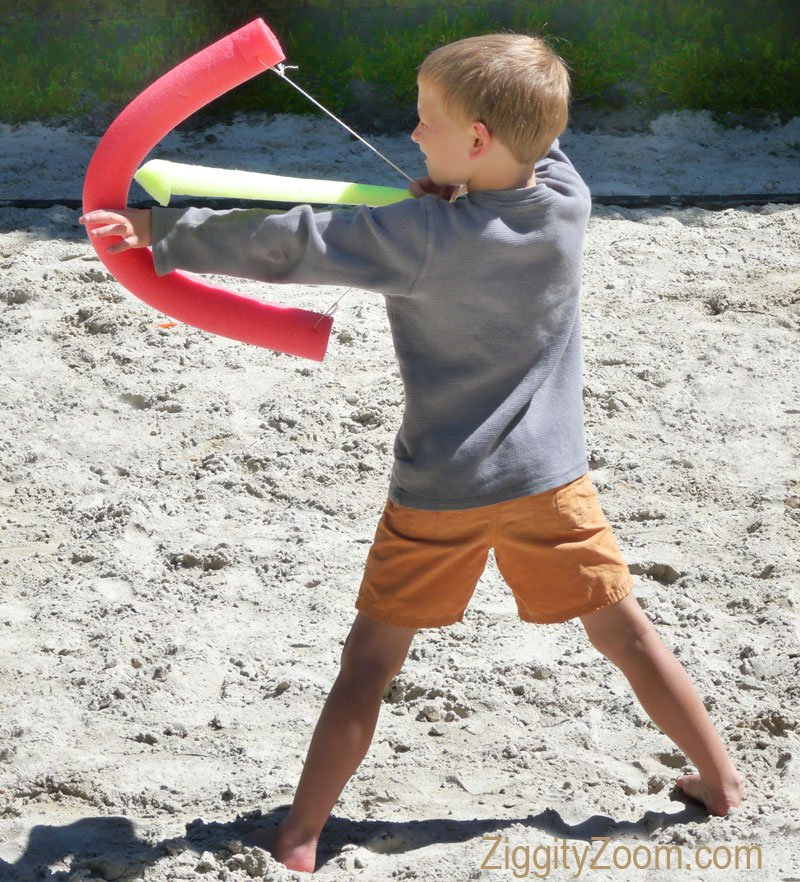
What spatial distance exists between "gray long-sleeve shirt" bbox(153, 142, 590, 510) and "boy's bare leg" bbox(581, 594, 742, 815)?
236 mm

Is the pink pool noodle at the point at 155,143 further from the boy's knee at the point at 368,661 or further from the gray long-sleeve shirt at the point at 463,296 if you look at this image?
the boy's knee at the point at 368,661

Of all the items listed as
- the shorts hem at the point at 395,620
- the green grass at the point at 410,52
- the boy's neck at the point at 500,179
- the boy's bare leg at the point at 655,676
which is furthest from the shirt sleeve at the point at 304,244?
the green grass at the point at 410,52

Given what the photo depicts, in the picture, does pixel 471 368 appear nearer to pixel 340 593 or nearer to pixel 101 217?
pixel 101 217

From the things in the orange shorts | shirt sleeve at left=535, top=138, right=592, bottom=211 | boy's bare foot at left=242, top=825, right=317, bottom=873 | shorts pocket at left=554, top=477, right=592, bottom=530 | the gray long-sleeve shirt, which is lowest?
boy's bare foot at left=242, top=825, right=317, bottom=873

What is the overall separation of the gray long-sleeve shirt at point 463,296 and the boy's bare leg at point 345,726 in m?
0.22

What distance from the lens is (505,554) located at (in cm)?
178

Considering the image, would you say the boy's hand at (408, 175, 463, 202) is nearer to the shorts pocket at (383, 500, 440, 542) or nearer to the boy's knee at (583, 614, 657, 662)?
the shorts pocket at (383, 500, 440, 542)

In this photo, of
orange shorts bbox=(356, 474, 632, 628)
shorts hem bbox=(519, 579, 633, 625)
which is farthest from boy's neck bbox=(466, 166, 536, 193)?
shorts hem bbox=(519, 579, 633, 625)

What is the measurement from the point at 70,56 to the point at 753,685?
15.0 ft

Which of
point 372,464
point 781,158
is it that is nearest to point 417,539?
point 372,464

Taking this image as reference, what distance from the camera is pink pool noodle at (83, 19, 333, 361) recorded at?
5.47ft

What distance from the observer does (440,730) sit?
221 centimetres

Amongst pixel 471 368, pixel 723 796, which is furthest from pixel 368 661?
pixel 723 796

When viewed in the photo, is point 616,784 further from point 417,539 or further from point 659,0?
point 659,0
